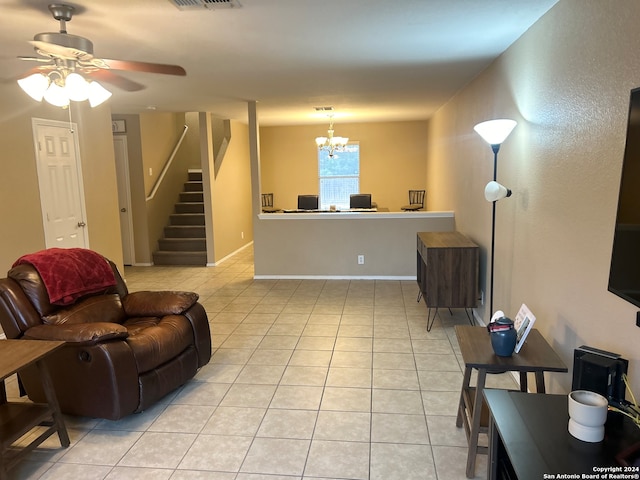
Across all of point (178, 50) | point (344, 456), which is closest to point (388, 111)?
point (178, 50)

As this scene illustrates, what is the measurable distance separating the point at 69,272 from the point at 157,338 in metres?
0.76

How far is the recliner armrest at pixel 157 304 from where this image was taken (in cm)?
304

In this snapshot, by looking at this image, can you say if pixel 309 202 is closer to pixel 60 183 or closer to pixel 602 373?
pixel 60 183

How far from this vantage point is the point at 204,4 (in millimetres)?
2299

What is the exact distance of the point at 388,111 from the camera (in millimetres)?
7059

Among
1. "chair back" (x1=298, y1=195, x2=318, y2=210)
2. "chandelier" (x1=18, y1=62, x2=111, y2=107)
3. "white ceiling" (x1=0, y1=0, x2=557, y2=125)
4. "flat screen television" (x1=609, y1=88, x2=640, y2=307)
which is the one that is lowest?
"chair back" (x1=298, y1=195, x2=318, y2=210)

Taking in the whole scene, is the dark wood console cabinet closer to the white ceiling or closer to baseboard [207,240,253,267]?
the white ceiling

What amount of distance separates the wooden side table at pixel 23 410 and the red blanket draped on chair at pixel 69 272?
1.76 ft

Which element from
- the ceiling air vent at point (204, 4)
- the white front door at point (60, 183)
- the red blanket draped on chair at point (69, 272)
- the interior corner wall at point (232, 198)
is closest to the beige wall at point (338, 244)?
the interior corner wall at point (232, 198)

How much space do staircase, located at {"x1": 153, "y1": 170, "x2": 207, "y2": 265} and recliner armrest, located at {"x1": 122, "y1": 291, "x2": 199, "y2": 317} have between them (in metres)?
3.90

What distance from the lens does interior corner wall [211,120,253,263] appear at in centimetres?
705

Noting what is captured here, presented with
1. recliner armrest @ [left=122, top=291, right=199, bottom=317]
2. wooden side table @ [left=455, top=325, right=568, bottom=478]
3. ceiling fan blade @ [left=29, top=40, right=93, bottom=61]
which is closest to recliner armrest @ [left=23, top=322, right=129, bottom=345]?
recliner armrest @ [left=122, top=291, right=199, bottom=317]

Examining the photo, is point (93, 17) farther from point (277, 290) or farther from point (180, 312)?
point (277, 290)

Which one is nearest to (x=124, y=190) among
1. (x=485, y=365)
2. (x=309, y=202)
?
(x=309, y=202)
